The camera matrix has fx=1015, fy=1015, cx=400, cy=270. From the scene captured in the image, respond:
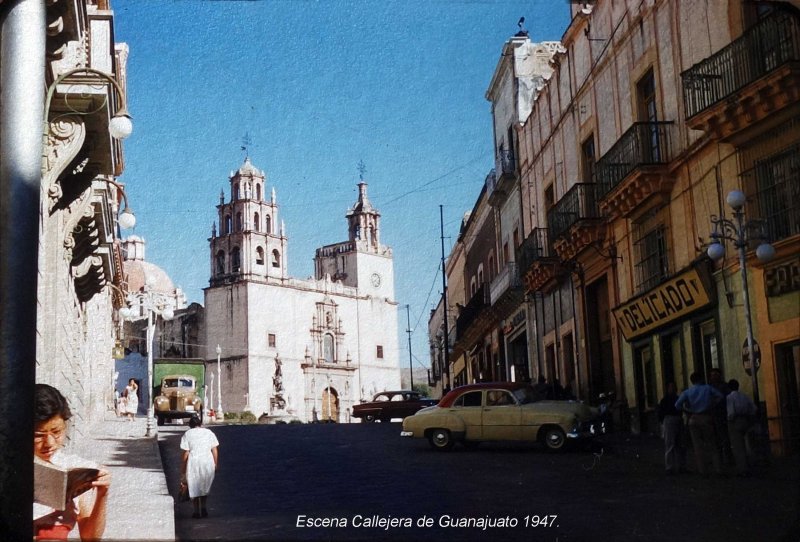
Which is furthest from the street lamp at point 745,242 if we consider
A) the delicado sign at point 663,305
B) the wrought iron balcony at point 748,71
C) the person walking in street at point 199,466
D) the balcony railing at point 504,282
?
the balcony railing at point 504,282

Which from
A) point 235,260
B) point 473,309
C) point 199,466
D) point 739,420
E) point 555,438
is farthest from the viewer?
point 235,260

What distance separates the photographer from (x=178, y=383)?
42.1 metres

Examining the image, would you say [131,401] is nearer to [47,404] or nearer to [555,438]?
[555,438]

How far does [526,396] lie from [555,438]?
43.7 inches

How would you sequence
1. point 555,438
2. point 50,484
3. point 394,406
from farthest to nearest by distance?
point 394,406
point 555,438
point 50,484

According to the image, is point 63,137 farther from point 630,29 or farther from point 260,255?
point 260,255

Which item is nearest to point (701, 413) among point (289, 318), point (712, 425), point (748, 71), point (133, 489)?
point (712, 425)

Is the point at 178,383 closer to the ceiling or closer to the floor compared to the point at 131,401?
closer to the ceiling

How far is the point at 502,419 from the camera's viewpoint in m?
16.2

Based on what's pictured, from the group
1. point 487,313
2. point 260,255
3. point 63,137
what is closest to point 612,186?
point 63,137

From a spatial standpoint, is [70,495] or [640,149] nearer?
[70,495]

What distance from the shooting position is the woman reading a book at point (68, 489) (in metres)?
3.79

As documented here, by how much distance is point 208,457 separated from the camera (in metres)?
9.88

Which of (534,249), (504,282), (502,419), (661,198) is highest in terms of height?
(534,249)
